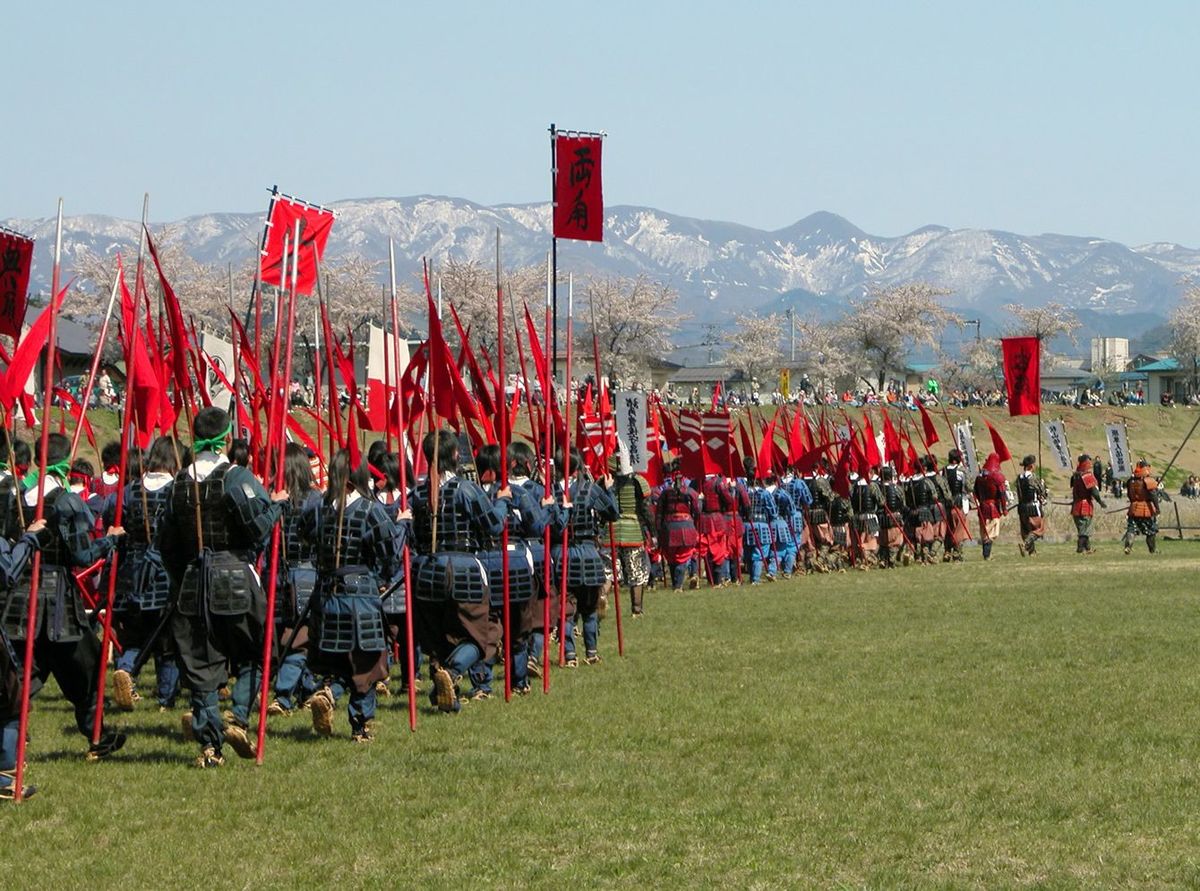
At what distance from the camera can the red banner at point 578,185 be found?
66.0ft

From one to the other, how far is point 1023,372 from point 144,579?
23.3 m

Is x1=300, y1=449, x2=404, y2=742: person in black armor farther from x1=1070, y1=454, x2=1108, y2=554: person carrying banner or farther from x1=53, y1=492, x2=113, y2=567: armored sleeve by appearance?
x1=1070, y1=454, x2=1108, y2=554: person carrying banner

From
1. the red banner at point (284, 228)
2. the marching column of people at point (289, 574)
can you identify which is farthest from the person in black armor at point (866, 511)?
the red banner at point (284, 228)

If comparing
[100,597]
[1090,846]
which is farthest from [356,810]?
[100,597]

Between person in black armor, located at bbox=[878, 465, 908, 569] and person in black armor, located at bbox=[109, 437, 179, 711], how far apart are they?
17158 mm

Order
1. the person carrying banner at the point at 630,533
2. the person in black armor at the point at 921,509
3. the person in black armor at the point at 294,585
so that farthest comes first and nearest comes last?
the person in black armor at the point at 921,509 < the person carrying banner at the point at 630,533 < the person in black armor at the point at 294,585

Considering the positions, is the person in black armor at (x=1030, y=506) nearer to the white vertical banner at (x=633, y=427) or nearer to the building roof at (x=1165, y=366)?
the white vertical banner at (x=633, y=427)

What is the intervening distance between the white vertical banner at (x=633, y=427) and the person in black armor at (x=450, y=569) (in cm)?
1063

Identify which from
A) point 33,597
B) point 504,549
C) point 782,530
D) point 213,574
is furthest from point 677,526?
point 33,597

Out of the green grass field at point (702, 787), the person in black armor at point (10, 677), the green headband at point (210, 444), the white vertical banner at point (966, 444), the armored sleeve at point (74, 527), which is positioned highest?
the white vertical banner at point (966, 444)

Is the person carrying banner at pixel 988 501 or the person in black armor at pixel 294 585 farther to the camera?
the person carrying banner at pixel 988 501

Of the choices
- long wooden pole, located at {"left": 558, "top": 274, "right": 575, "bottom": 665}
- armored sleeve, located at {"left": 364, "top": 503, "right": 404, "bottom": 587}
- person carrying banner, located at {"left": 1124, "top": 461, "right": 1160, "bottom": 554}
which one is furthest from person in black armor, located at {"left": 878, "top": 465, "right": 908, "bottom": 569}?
armored sleeve, located at {"left": 364, "top": 503, "right": 404, "bottom": 587}

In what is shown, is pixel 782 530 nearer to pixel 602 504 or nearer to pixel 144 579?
pixel 602 504

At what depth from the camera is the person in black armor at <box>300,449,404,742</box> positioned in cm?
1045
